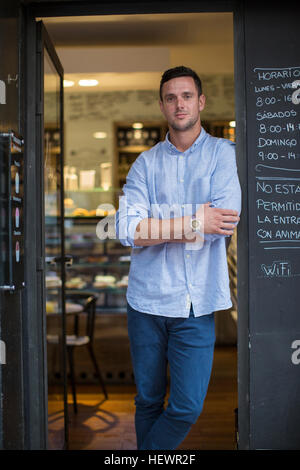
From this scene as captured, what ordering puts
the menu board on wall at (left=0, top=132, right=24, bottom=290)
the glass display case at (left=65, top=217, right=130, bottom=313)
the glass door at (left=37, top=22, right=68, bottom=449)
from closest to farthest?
1. the menu board on wall at (left=0, top=132, right=24, bottom=290)
2. the glass door at (left=37, top=22, right=68, bottom=449)
3. the glass display case at (left=65, top=217, right=130, bottom=313)

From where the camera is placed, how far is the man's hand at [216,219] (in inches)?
85.5

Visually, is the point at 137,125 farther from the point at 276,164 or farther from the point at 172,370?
the point at 172,370

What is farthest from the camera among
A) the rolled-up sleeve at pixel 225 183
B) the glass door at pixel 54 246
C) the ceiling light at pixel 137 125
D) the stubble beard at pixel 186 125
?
the ceiling light at pixel 137 125

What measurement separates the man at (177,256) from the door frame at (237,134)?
0.42 feet

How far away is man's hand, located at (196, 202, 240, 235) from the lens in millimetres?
2172

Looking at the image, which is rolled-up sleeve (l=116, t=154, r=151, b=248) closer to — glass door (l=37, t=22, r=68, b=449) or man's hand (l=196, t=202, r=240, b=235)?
man's hand (l=196, t=202, r=240, b=235)

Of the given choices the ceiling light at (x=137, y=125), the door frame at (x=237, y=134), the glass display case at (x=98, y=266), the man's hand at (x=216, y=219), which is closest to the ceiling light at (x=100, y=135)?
the ceiling light at (x=137, y=125)

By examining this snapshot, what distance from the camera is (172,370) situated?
2352 mm

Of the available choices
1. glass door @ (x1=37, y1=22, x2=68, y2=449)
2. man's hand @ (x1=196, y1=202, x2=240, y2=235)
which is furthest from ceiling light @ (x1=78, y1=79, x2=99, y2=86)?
man's hand @ (x1=196, y1=202, x2=240, y2=235)

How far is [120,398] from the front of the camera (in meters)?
3.84

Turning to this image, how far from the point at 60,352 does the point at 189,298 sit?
106 centimetres

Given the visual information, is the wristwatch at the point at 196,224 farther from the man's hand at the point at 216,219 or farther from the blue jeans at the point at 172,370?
the blue jeans at the point at 172,370
